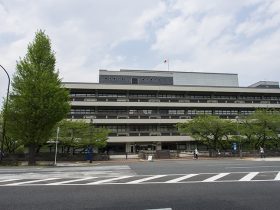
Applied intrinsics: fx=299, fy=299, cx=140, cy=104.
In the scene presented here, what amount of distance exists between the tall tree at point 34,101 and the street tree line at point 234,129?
83.6 feet

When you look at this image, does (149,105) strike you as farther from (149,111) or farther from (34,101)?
(34,101)

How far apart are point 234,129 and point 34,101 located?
33.5 metres

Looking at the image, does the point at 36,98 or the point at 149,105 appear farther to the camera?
the point at 149,105

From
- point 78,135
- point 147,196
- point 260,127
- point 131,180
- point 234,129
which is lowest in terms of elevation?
point 147,196

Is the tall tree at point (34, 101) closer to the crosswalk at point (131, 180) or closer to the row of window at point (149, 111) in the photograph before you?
the crosswalk at point (131, 180)

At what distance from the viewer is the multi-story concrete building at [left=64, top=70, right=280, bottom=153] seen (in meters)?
64.3

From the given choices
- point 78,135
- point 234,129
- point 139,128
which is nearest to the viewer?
point 78,135

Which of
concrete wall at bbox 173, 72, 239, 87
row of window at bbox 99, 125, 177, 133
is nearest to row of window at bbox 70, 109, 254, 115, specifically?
row of window at bbox 99, 125, 177, 133

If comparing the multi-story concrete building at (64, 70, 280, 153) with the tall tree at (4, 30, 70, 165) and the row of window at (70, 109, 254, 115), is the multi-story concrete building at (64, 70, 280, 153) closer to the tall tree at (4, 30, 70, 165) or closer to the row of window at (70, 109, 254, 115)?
the row of window at (70, 109, 254, 115)

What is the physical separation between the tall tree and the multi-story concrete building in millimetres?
34404

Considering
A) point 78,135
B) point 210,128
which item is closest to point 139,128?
point 210,128

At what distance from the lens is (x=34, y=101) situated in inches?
1043

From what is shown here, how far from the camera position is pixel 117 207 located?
24.4 feet

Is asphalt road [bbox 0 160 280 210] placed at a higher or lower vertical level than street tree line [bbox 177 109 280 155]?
lower
